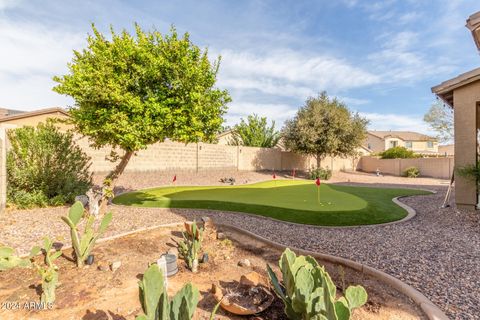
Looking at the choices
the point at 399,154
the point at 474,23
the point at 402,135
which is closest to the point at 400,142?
the point at 402,135

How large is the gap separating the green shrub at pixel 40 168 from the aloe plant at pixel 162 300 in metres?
7.20

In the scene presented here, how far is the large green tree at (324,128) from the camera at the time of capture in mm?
19766

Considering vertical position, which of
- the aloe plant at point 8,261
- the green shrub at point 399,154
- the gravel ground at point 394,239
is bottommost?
the gravel ground at point 394,239

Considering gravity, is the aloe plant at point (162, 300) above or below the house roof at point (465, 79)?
below

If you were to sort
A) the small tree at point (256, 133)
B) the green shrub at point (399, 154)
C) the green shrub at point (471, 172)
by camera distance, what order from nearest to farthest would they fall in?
the green shrub at point (471, 172), the green shrub at point (399, 154), the small tree at point (256, 133)

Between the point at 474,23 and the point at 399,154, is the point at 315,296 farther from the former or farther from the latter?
the point at 399,154

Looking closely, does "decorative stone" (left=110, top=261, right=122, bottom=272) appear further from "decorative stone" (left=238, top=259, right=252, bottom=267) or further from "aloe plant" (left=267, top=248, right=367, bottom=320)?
"aloe plant" (left=267, top=248, right=367, bottom=320)

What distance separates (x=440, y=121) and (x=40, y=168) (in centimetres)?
3719

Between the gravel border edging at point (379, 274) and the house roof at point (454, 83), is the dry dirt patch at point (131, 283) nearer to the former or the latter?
the gravel border edging at point (379, 274)

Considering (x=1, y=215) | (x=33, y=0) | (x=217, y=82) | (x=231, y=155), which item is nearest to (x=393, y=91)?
(x=231, y=155)

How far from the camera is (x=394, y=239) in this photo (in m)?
5.02

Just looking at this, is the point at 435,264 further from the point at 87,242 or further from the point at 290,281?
the point at 87,242

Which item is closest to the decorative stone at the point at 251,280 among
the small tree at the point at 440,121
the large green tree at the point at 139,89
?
the large green tree at the point at 139,89

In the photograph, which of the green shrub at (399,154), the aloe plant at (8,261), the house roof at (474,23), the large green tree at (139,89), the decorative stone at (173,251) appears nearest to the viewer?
the aloe plant at (8,261)
